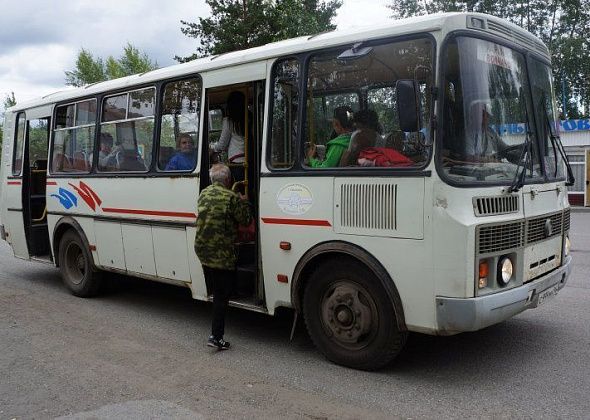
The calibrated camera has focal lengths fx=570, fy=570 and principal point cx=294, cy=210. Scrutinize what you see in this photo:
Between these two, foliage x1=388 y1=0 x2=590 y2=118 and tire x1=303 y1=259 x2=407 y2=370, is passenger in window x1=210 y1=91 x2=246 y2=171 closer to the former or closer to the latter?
tire x1=303 y1=259 x2=407 y2=370

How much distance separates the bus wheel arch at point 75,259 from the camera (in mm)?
7695

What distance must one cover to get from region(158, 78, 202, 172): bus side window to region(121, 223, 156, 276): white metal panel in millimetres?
823

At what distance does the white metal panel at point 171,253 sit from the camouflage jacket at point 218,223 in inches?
31.2

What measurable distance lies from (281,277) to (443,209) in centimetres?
175

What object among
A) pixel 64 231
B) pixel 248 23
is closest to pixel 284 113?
pixel 64 231

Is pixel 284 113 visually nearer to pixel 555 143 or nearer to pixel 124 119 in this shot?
pixel 555 143

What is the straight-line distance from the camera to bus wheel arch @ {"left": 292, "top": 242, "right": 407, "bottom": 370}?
177 inches

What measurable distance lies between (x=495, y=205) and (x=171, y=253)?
3528 millimetres

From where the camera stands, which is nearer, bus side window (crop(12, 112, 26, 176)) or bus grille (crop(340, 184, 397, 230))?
bus grille (crop(340, 184, 397, 230))

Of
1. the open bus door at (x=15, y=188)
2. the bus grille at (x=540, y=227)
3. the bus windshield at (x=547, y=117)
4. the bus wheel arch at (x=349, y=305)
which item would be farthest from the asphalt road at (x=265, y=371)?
the open bus door at (x=15, y=188)

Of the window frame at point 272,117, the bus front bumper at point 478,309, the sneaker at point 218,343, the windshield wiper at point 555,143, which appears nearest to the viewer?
the bus front bumper at point 478,309

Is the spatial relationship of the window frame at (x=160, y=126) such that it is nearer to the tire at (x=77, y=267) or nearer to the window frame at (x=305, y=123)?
the window frame at (x=305, y=123)

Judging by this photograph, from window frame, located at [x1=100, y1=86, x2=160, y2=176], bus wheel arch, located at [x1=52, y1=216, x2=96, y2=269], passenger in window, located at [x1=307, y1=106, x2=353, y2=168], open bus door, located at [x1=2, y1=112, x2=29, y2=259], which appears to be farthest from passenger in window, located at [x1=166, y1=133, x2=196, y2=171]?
open bus door, located at [x1=2, y1=112, x2=29, y2=259]

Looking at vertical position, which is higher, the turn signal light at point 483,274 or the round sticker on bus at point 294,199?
the round sticker on bus at point 294,199
